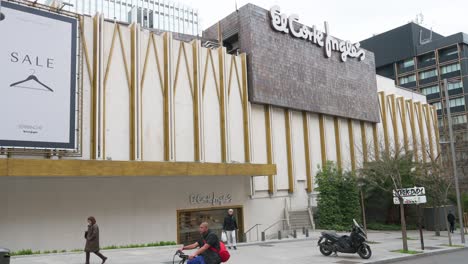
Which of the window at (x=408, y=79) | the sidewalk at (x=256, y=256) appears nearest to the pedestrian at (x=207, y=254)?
the sidewalk at (x=256, y=256)

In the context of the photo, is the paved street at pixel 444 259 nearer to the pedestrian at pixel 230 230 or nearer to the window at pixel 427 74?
the pedestrian at pixel 230 230

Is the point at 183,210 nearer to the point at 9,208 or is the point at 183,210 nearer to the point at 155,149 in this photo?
the point at 155,149

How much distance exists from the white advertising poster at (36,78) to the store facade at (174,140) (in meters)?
0.13

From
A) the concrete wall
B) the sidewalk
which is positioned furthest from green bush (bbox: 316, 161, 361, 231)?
the sidewalk

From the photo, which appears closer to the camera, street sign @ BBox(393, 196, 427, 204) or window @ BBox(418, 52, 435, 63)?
street sign @ BBox(393, 196, 427, 204)

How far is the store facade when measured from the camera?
62.7ft

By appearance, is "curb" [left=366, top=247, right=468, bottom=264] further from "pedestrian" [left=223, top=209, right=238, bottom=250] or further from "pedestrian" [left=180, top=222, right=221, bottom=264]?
"pedestrian" [left=180, top=222, right=221, bottom=264]

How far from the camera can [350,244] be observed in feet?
54.1

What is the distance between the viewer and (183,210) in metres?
23.8

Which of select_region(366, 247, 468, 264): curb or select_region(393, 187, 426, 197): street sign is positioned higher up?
select_region(393, 187, 426, 197): street sign

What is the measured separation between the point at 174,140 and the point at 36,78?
7642 millimetres

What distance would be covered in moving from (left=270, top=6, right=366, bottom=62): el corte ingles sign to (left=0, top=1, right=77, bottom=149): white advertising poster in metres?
14.3

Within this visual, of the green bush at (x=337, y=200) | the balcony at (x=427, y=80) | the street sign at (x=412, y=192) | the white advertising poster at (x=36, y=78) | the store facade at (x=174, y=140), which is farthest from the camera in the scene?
the balcony at (x=427, y=80)

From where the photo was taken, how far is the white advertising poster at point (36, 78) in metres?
18.1
